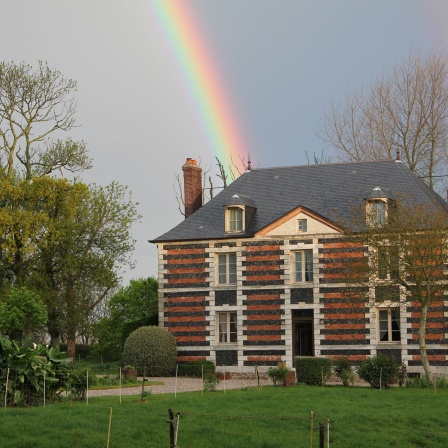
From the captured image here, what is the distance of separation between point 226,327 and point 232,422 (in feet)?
54.0

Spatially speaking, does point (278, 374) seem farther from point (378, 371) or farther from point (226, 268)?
point (226, 268)

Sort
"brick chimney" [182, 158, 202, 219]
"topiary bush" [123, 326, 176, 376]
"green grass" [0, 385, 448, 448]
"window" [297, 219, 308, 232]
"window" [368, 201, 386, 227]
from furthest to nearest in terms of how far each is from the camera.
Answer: "brick chimney" [182, 158, 202, 219] < "window" [297, 219, 308, 232] < "topiary bush" [123, 326, 176, 376] < "window" [368, 201, 386, 227] < "green grass" [0, 385, 448, 448]

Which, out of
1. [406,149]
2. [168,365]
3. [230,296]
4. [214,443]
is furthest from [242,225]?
[214,443]

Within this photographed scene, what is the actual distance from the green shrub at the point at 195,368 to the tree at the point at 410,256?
23.0 ft

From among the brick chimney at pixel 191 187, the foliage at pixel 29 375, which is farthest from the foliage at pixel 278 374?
the brick chimney at pixel 191 187

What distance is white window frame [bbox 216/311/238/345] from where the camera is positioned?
3303cm

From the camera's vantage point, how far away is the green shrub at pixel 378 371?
83.6 ft

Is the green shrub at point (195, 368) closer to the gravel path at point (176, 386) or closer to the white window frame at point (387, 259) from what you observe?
the gravel path at point (176, 386)

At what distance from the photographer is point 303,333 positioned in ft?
106

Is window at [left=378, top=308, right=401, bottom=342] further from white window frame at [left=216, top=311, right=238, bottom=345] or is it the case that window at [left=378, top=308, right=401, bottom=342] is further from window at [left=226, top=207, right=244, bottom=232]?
window at [left=226, top=207, right=244, bottom=232]

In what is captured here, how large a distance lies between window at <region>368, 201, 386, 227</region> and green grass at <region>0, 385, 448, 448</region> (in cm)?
786

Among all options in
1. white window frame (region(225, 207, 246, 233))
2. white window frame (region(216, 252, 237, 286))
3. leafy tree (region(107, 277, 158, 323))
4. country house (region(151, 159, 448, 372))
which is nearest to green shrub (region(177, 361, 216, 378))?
country house (region(151, 159, 448, 372))

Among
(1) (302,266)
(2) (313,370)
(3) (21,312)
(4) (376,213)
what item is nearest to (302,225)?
(1) (302,266)

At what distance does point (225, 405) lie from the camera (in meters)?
19.3
